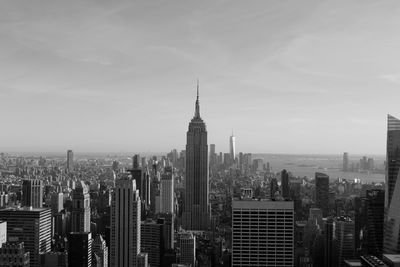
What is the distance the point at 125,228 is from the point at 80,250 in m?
1.92

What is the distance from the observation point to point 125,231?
679 inches

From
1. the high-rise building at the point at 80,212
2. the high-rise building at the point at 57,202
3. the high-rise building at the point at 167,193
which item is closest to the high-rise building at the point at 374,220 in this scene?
the high-rise building at the point at 80,212

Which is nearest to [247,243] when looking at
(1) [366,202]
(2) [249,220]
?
(2) [249,220]

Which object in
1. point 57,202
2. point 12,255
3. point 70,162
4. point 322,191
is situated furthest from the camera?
point 70,162

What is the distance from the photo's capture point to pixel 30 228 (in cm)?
1838

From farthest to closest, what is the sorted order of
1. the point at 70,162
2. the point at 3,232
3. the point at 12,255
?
the point at 70,162 → the point at 3,232 → the point at 12,255

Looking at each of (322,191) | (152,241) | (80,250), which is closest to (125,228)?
(80,250)

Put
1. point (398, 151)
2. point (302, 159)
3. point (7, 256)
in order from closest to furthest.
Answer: point (7, 256) < point (398, 151) < point (302, 159)

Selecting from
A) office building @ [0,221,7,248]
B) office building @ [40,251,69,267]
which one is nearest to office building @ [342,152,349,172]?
office building @ [40,251,69,267]

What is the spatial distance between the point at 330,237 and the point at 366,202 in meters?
2.23

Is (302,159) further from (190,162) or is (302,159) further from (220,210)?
(190,162)

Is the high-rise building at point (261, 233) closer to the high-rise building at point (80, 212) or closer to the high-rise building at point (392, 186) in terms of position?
the high-rise building at point (392, 186)

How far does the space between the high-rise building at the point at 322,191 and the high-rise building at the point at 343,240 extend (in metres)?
4.37

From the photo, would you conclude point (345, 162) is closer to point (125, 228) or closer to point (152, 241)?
point (152, 241)
